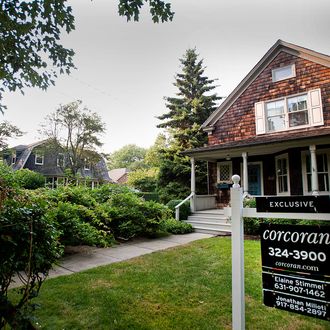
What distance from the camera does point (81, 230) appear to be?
5.79 meters

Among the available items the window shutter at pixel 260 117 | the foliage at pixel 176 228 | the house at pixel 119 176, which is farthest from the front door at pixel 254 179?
the house at pixel 119 176

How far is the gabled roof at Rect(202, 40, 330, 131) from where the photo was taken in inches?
426

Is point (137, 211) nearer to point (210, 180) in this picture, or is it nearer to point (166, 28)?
point (166, 28)

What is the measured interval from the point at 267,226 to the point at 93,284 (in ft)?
9.90

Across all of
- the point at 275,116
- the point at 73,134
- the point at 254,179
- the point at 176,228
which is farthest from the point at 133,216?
the point at 73,134

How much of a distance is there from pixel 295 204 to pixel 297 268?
51 cm

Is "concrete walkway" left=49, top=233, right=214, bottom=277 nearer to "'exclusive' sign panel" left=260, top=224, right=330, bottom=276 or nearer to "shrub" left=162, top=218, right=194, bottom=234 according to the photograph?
"shrub" left=162, top=218, right=194, bottom=234

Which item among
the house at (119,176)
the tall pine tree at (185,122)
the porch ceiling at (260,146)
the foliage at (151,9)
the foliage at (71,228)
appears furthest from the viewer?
the house at (119,176)

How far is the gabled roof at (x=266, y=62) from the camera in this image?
35.5 ft

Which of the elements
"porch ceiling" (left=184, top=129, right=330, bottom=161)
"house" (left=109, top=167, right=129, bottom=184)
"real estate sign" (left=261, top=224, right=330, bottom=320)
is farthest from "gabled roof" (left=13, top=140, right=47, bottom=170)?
"real estate sign" (left=261, top=224, right=330, bottom=320)

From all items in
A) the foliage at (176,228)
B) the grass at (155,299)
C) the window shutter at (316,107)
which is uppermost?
the window shutter at (316,107)

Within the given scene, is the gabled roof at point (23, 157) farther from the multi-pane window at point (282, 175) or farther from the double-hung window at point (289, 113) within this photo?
the multi-pane window at point (282, 175)

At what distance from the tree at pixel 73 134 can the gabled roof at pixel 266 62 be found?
50.0 feet

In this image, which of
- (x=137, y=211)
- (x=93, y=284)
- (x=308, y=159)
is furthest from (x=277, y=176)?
(x=93, y=284)
